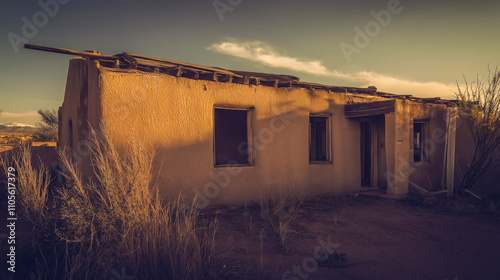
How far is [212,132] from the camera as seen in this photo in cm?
588

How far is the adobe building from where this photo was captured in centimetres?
509

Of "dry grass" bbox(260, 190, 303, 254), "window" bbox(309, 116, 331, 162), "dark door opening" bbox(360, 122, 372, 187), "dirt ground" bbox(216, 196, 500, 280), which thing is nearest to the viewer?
"dirt ground" bbox(216, 196, 500, 280)

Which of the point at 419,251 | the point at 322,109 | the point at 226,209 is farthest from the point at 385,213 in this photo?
the point at 226,209

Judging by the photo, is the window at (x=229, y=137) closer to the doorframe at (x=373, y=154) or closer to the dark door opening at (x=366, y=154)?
the dark door opening at (x=366, y=154)

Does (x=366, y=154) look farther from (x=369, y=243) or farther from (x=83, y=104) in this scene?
(x=83, y=104)

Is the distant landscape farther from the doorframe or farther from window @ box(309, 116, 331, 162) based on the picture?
the doorframe

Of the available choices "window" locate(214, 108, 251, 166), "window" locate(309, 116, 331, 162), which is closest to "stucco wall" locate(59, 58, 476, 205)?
"window" locate(309, 116, 331, 162)

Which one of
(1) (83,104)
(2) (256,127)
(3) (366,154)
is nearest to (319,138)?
(3) (366,154)

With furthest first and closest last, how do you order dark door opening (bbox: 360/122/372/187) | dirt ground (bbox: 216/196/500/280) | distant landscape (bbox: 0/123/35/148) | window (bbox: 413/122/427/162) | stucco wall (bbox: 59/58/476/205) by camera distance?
1. distant landscape (bbox: 0/123/35/148)
2. window (bbox: 413/122/427/162)
3. dark door opening (bbox: 360/122/372/187)
4. stucco wall (bbox: 59/58/476/205)
5. dirt ground (bbox: 216/196/500/280)

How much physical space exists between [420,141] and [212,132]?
688cm

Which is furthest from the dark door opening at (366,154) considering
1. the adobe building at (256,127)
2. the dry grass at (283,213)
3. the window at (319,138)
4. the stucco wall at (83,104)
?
the stucco wall at (83,104)

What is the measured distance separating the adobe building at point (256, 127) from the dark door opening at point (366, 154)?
30 mm

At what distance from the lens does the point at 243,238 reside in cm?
440
